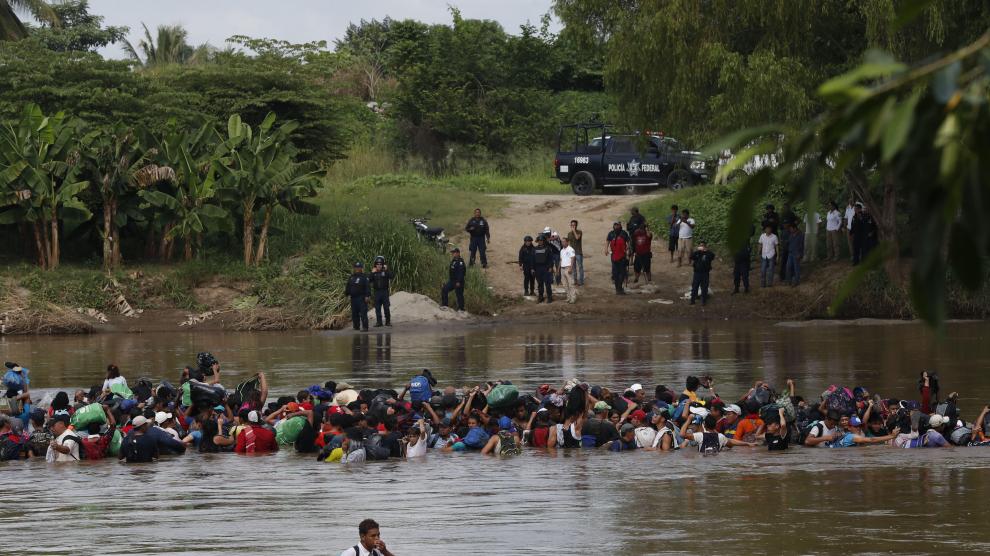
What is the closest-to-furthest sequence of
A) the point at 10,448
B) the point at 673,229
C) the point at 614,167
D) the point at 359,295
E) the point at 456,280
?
1. the point at 10,448
2. the point at 359,295
3. the point at 456,280
4. the point at 673,229
5. the point at 614,167

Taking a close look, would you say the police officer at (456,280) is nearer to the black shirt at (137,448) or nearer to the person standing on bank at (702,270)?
the person standing on bank at (702,270)

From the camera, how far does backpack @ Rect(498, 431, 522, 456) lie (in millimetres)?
17844

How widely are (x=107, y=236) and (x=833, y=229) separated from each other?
18.2 metres

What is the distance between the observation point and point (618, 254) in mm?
35781

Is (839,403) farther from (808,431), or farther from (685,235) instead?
(685,235)

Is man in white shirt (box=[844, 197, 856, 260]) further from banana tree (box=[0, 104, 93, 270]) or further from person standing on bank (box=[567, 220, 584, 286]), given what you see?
banana tree (box=[0, 104, 93, 270])

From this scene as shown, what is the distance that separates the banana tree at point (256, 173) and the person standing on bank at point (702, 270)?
10.2m

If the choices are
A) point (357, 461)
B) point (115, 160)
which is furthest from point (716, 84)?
point (357, 461)

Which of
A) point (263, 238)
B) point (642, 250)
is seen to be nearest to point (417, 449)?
point (642, 250)

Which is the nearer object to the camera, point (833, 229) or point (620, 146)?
point (833, 229)

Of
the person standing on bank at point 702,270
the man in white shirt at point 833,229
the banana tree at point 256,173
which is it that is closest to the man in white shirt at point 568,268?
the person standing on bank at point 702,270

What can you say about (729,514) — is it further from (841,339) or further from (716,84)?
(716,84)

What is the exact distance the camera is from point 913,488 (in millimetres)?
14672

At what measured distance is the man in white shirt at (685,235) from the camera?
3794 centimetres
